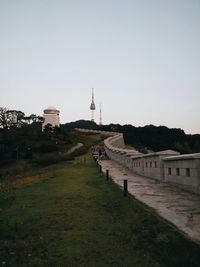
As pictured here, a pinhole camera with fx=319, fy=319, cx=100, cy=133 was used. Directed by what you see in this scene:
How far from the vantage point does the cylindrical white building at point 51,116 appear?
11831 centimetres

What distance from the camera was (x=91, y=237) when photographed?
7.70 meters

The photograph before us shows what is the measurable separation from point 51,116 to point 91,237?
370 feet

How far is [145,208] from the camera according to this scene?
34.4ft

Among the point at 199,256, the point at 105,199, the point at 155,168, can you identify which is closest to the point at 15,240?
the point at 199,256

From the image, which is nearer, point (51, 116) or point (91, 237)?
point (91, 237)

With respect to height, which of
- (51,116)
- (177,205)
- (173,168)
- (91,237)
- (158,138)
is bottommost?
(91,237)

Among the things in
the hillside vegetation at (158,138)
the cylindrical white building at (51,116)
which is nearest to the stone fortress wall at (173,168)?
the hillside vegetation at (158,138)

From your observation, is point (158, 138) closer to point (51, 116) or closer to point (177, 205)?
point (51, 116)

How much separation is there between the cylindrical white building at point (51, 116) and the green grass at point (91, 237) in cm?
10766

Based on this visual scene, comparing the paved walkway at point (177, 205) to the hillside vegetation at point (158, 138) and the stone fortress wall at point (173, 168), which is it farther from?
the hillside vegetation at point (158, 138)

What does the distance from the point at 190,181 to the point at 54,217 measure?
6808 millimetres

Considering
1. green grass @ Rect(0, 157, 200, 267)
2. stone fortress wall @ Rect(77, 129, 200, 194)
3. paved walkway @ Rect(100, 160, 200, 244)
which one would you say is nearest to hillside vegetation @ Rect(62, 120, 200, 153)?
stone fortress wall @ Rect(77, 129, 200, 194)

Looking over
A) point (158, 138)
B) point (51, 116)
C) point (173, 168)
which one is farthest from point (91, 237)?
point (51, 116)

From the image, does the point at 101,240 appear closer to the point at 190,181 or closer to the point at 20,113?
the point at 190,181
